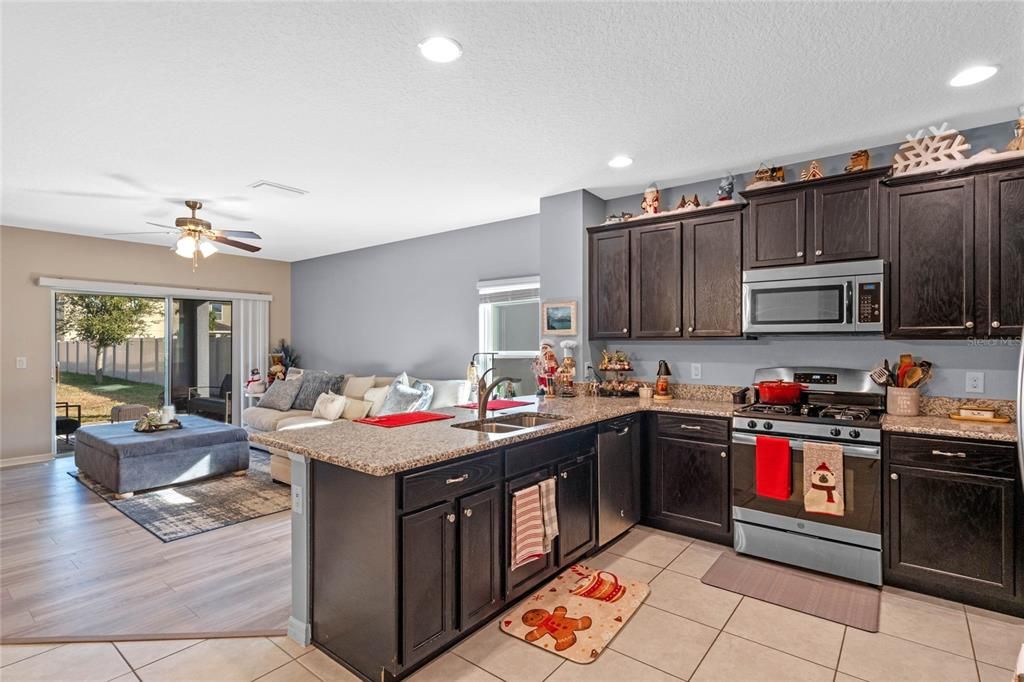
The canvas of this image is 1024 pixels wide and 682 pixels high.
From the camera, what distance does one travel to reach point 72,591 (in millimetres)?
2791

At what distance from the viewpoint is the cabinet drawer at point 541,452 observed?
2482 mm

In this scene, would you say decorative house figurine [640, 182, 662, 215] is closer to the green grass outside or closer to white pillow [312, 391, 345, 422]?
white pillow [312, 391, 345, 422]

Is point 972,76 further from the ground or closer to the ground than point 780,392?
further from the ground

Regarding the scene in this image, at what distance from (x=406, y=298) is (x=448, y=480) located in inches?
172

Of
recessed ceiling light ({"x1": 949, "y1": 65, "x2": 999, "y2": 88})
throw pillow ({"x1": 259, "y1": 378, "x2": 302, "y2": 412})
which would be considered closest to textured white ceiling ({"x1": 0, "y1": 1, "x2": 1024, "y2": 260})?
recessed ceiling light ({"x1": 949, "y1": 65, "x2": 999, "y2": 88})

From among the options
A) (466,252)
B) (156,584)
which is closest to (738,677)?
(156,584)

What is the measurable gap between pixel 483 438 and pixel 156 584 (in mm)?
2102

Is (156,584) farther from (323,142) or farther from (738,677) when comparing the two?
(738,677)

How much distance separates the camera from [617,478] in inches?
132

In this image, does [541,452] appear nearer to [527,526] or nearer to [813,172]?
[527,526]

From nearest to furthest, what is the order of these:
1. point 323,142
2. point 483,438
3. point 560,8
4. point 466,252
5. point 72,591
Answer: point 560,8 → point 483,438 → point 72,591 → point 323,142 → point 466,252

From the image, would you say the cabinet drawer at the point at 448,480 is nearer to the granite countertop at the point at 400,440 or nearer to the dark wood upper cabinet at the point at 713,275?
the granite countertop at the point at 400,440

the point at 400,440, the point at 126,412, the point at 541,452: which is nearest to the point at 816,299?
the point at 541,452

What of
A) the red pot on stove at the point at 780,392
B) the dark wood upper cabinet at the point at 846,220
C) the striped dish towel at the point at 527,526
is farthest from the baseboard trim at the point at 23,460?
the dark wood upper cabinet at the point at 846,220
